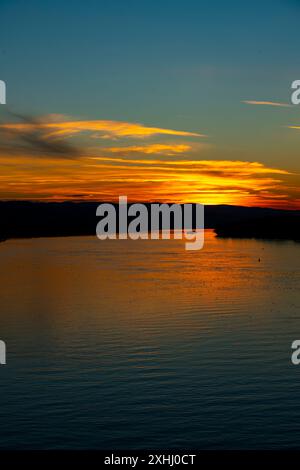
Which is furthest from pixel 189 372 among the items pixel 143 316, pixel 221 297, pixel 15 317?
pixel 221 297

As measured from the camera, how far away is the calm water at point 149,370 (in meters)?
19.5

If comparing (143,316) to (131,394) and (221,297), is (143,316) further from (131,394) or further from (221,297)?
(131,394)

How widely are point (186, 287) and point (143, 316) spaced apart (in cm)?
1862

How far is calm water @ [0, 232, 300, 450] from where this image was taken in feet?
63.8

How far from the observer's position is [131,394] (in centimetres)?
2323

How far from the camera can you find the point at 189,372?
26.4 m

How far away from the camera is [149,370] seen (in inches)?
1058

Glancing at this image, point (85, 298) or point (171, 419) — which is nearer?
point (171, 419)

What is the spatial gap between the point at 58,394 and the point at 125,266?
215ft

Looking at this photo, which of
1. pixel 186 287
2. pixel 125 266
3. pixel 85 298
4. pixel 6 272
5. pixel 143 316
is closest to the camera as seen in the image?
pixel 143 316

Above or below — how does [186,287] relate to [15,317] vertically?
above

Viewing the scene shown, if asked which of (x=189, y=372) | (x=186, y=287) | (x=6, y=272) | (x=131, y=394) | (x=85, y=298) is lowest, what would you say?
(x=131, y=394)

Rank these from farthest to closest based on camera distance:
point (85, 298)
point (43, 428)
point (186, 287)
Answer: point (186, 287) < point (85, 298) < point (43, 428)

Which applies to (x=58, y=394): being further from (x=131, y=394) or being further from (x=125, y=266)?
(x=125, y=266)
